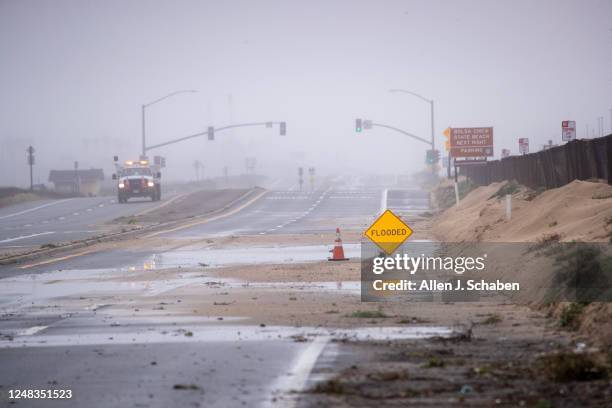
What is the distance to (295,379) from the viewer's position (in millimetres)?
8898

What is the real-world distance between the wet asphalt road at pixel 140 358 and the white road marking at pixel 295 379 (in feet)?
0.06

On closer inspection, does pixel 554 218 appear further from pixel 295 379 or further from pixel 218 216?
pixel 218 216

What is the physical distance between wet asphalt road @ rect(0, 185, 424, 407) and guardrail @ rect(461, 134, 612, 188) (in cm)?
1318

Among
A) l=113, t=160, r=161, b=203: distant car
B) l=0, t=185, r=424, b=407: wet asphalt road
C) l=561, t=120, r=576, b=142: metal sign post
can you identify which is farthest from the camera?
l=113, t=160, r=161, b=203: distant car

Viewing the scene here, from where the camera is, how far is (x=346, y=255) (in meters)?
26.4

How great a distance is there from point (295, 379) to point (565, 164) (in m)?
20.4

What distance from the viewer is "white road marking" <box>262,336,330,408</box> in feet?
26.2

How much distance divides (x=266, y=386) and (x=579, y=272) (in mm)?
5943

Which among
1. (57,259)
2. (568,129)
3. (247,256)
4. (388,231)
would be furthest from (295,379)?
(568,129)

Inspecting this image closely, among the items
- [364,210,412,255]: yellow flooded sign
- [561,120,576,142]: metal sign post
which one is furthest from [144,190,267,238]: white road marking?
[364,210,412,255]: yellow flooded sign

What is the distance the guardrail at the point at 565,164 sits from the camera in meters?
23.4

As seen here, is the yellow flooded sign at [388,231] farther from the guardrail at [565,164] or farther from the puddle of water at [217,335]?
the puddle of water at [217,335]

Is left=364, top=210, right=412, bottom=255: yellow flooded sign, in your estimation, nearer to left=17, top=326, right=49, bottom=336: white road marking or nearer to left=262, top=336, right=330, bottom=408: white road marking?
left=17, top=326, right=49, bottom=336: white road marking

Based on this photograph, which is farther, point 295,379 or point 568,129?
point 568,129
